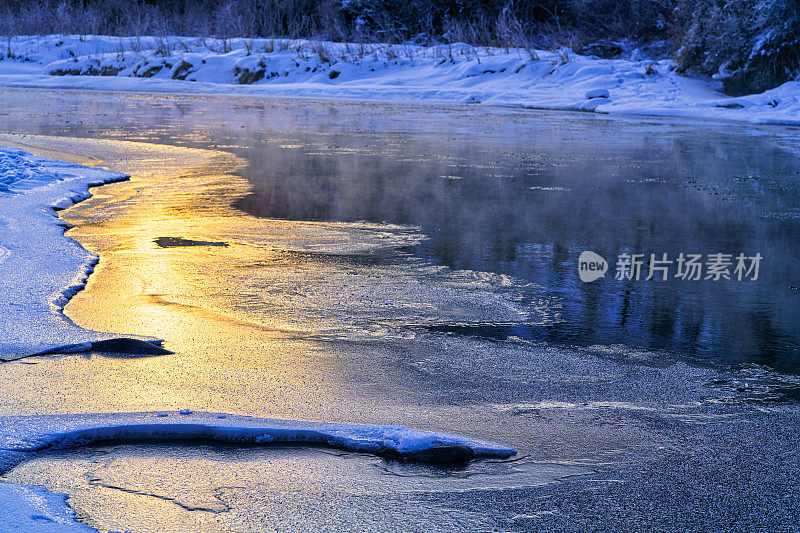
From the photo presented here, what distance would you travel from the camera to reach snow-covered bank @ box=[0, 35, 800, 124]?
1967 centimetres

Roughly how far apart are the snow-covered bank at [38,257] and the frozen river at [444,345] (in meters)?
0.14

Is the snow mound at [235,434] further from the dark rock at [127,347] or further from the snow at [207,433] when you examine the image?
the dark rock at [127,347]

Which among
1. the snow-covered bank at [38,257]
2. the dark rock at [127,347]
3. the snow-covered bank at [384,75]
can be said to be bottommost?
the dark rock at [127,347]

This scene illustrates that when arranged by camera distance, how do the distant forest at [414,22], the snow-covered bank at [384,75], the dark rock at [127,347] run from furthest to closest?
the distant forest at [414,22] → the snow-covered bank at [384,75] → the dark rock at [127,347]

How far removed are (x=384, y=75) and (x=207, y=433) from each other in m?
25.0

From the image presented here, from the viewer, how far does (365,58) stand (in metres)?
28.0

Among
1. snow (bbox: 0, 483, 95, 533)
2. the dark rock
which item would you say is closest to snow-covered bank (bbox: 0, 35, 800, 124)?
the dark rock

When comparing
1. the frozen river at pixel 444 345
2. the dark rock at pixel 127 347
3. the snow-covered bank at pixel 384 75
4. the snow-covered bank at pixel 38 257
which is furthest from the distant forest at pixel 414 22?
the dark rock at pixel 127 347

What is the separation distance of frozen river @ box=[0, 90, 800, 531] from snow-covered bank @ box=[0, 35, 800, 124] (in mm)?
11527

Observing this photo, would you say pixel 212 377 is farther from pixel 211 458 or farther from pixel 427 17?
pixel 427 17

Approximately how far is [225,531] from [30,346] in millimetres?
1629

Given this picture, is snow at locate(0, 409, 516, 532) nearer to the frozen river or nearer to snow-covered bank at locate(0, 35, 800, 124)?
the frozen river

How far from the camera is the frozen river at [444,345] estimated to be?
94.1 inches

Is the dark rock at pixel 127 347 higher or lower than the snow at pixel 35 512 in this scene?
higher
